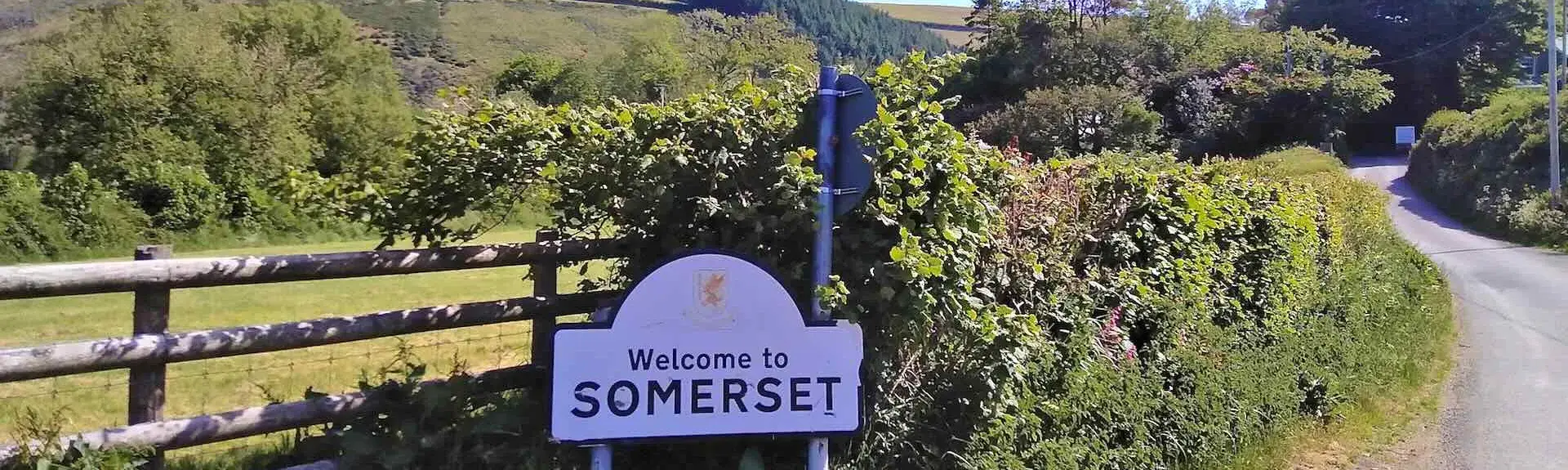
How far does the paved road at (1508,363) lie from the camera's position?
746 centimetres

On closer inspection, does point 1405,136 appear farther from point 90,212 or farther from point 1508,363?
point 90,212

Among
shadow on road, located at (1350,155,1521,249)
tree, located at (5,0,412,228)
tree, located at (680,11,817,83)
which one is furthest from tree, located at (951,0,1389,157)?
tree, located at (5,0,412,228)

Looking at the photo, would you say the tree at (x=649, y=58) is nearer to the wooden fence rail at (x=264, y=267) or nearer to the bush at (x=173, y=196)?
the bush at (x=173, y=196)

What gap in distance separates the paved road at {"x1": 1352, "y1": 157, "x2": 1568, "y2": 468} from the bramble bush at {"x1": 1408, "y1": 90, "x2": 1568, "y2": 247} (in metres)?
3.95

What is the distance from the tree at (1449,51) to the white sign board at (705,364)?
67.0 metres

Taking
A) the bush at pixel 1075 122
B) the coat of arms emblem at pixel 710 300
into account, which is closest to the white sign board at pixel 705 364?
the coat of arms emblem at pixel 710 300

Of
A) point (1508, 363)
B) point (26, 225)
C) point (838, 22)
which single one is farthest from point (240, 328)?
point (838, 22)

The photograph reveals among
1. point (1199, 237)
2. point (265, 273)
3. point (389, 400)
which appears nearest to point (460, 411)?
point (389, 400)

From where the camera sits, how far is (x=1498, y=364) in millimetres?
10867

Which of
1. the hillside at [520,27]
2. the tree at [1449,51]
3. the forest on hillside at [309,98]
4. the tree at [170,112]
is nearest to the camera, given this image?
the forest on hillside at [309,98]

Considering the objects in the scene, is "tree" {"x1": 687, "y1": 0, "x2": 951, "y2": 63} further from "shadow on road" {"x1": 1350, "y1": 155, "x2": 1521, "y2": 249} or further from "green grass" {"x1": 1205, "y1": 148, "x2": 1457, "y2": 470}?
"green grass" {"x1": 1205, "y1": 148, "x2": 1457, "y2": 470}

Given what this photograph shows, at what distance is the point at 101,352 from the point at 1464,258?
1008 inches

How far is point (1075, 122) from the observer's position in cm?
3247

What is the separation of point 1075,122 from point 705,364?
99.8 feet
